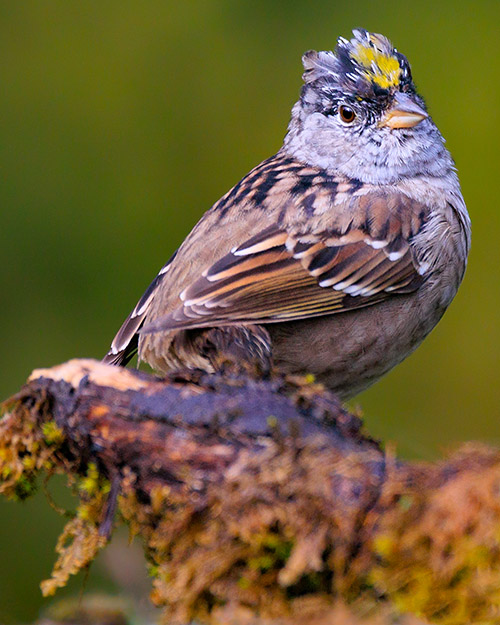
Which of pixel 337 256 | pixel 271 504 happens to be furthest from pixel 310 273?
pixel 271 504

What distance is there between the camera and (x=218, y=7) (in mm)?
5785

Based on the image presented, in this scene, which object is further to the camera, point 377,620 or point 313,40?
point 313,40

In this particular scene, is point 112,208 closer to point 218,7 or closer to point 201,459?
point 218,7

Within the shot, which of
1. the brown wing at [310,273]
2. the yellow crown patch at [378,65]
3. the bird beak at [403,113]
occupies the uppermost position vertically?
the yellow crown patch at [378,65]

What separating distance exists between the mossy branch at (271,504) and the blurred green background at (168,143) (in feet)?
10.4

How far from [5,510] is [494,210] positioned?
3.50 meters

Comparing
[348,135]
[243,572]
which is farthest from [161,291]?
[243,572]

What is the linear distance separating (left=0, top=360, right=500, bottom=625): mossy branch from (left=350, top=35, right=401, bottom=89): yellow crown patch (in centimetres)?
195

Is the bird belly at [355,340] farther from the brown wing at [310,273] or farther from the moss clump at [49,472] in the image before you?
the moss clump at [49,472]

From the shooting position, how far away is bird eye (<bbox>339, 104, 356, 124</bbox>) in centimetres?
373

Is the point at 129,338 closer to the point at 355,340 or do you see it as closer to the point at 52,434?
the point at 355,340

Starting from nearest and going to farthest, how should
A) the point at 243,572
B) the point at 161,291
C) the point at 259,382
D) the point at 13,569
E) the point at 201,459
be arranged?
the point at 243,572 → the point at 201,459 → the point at 259,382 → the point at 161,291 → the point at 13,569

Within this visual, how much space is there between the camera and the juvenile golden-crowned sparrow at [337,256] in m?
2.96

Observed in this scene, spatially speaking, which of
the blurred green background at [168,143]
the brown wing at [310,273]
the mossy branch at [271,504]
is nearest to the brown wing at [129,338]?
the brown wing at [310,273]
